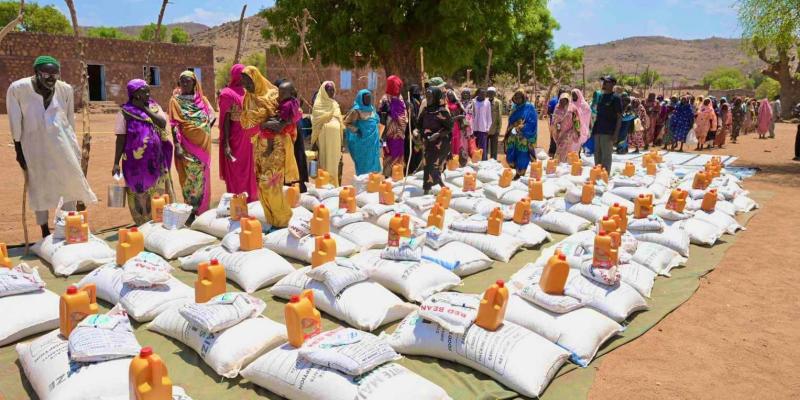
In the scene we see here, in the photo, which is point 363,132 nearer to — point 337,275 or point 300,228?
point 300,228

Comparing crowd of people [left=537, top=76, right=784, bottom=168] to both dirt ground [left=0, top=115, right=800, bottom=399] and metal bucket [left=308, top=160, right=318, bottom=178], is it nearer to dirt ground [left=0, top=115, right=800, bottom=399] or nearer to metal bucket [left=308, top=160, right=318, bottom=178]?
dirt ground [left=0, top=115, right=800, bottom=399]

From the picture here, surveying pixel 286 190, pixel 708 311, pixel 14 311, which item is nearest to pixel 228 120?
pixel 286 190

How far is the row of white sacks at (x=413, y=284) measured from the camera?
2.99m

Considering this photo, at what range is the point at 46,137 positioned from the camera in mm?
4816

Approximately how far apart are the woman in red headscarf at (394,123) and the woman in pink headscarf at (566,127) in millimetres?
2683

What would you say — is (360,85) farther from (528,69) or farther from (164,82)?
(528,69)

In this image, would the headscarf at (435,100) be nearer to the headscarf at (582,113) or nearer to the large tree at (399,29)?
the headscarf at (582,113)

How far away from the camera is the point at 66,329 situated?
274 cm

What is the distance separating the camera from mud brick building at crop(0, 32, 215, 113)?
63.1ft

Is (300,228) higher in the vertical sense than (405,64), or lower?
lower

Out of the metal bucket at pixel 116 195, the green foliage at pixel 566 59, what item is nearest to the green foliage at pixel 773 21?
the metal bucket at pixel 116 195

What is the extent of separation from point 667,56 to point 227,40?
223ft

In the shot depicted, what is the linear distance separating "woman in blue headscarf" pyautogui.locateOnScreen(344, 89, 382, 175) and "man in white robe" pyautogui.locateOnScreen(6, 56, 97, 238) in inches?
128

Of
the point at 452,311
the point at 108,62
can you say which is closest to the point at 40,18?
the point at 108,62
